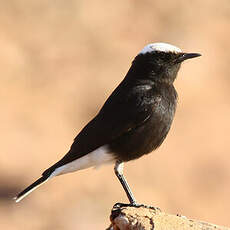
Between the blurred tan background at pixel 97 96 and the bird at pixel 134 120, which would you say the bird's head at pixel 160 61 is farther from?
the blurred tan background at pixel 97 96

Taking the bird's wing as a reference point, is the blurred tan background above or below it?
above

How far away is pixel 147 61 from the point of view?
9.55 m

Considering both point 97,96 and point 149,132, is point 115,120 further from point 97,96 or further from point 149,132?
point 97,96

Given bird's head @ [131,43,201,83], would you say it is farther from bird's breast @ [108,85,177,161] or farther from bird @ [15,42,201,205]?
bird's breast @ [108,85,177,161]

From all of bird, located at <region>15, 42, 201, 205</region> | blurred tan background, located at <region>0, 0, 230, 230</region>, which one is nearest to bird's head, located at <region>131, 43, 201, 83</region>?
bird, located at <region>15, 42, 201, 205</region>

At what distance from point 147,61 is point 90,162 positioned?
46.6 inches

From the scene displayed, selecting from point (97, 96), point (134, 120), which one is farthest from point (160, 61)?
point (97, 96)

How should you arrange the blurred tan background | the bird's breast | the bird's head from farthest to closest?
the blurred tan background, the bird's head, the bird's breast

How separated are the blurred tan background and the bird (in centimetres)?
728

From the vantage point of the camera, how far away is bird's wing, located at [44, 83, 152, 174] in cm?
932

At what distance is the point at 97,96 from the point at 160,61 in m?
10.9

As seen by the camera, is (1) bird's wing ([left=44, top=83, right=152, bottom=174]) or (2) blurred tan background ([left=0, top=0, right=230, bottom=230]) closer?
(1) bird's wing ([left=44, top=83, right=152, bottom=174])

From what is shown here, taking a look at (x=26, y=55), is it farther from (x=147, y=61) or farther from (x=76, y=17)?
(x=147, y=61)

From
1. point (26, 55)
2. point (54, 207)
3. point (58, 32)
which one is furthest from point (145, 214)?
point (58, 32)
